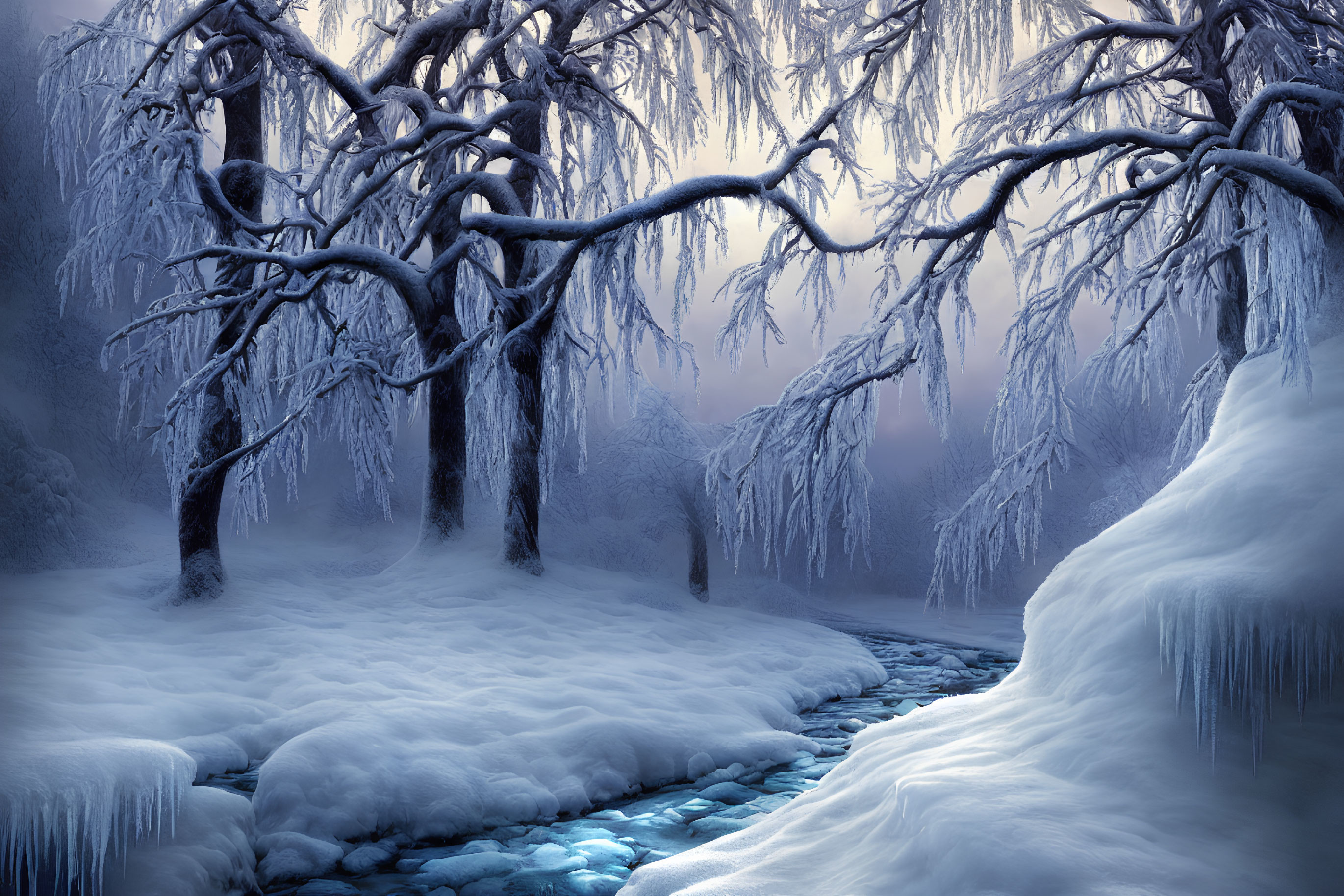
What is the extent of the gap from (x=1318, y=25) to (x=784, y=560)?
11903mm

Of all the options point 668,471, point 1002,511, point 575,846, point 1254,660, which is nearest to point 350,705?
point 575,846

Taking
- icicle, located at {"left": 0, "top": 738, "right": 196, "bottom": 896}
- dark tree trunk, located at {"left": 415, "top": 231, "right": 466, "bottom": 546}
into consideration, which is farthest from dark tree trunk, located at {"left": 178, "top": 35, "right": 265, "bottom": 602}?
icicle, located at {"left": 0, "top": 738, "right": 196, "bottom": 896}

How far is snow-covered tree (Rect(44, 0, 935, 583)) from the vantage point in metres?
4.49

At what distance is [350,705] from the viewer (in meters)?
3.73

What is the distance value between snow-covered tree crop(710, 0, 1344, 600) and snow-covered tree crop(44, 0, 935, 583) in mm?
564

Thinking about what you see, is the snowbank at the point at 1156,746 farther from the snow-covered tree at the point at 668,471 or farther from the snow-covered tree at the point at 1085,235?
the snow-covered tree at the point at 668,471

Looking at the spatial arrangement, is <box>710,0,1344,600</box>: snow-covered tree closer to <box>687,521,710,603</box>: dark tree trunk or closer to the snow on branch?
the snow on branch

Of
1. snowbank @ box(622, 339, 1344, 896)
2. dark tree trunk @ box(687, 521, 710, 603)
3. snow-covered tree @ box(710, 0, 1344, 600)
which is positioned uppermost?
snow-covered tree @ box(710, 0, 1344, 600)

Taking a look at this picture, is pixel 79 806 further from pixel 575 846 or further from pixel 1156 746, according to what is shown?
pixel 1156 746

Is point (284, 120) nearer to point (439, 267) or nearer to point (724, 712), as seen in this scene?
point (439, 267)

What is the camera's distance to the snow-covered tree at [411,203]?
4492 mm

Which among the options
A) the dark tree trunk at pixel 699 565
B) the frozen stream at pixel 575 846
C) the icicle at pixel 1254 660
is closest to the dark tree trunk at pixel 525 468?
the frozen stream at pixel 575 846

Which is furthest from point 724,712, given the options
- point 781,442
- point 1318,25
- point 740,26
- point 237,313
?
point 740,26

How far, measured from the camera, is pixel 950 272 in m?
3.43
